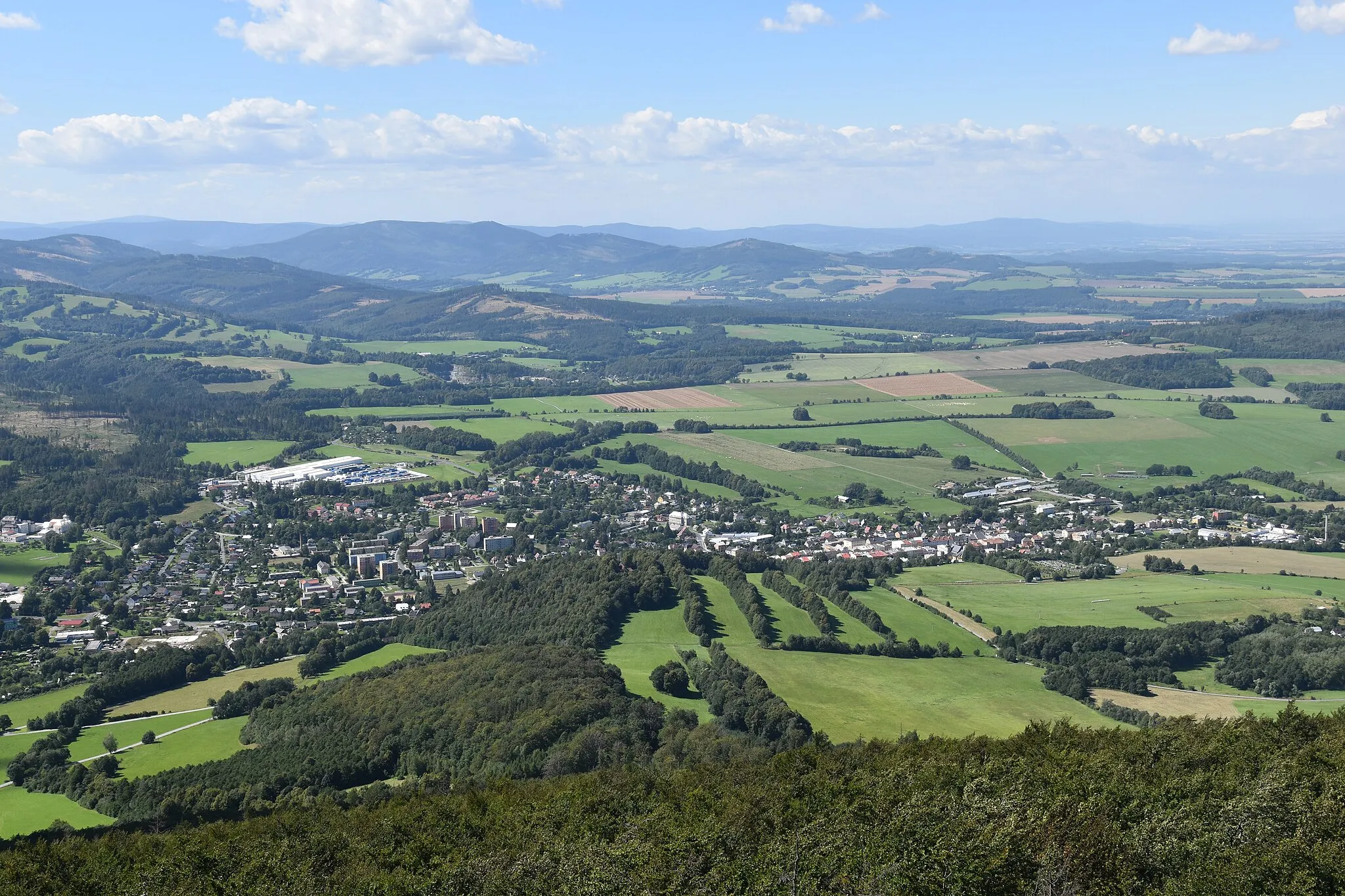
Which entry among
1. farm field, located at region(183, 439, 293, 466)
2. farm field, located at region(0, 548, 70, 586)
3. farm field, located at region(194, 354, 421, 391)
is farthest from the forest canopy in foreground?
farm field, located at region(194, 354, 421, 391)

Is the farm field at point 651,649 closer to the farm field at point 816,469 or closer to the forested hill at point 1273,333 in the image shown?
the farm field at point 816,469

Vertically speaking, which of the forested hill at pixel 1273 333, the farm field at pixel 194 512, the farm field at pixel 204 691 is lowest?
the farm field at pixel 194 512

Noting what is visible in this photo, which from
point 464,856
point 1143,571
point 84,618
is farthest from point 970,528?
point 464,856

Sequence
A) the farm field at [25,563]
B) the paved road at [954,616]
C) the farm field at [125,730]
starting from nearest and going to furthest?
1. the farm field at [125,730]
2. the paved road at [954,616]
3. the farm field at [25,563]

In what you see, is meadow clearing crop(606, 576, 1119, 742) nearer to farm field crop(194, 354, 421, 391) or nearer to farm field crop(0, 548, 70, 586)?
farm field crop(0, 548, 70, 586)

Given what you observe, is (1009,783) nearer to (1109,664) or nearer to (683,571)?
(1109,664)

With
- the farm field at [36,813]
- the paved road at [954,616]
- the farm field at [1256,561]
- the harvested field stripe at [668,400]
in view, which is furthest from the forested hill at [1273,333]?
the farm field at [36,813]

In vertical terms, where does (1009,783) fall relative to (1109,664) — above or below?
above

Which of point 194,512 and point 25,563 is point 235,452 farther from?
point 25,563
